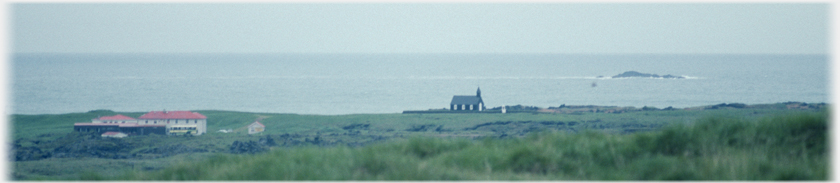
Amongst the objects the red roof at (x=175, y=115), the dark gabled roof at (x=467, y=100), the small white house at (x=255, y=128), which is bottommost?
the small white house at (x=255, y=128)

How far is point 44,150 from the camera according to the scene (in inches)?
1190

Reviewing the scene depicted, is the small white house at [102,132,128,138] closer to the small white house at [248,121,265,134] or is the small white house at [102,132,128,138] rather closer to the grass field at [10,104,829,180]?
the small white house at [248,121,265,134]

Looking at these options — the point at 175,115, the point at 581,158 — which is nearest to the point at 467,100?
the point at 175,115

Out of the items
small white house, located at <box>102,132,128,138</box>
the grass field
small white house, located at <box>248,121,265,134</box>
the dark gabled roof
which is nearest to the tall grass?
the grass field

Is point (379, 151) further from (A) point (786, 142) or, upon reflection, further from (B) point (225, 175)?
(A) point (786, 142)

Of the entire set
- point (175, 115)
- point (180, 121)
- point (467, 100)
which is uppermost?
point (467, 100)

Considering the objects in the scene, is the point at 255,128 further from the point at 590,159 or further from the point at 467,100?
the point at 590,159

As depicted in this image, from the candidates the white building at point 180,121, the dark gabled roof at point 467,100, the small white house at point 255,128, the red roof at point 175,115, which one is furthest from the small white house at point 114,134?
→ the dark gabled roof at point 467,100

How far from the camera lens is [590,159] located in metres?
8.77

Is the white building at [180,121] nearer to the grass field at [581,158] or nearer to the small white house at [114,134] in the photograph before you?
the small white house at [114,134]

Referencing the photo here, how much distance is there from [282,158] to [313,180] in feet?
5.21

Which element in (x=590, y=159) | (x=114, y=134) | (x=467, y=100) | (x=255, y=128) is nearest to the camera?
(x=590, y=159)

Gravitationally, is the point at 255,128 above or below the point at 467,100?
below

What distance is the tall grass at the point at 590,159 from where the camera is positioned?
26.1 ft
